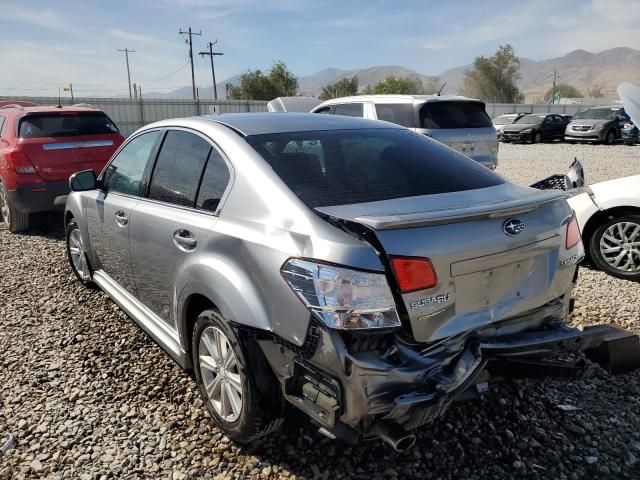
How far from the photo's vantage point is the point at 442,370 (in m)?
2.04

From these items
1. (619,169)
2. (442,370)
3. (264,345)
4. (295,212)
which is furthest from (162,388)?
(619,169)

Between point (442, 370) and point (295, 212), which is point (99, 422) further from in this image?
point (442, 370)

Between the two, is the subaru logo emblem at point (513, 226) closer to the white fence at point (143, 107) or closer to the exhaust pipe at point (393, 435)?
the exhaust pipe at point (393, 435)

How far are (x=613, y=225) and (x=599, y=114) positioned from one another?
22.1m

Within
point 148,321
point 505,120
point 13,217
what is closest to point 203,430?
point 148,321

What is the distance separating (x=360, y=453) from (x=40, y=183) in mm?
6084

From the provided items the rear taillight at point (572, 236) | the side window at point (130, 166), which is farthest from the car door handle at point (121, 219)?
the rear taillight at point (572, 236)

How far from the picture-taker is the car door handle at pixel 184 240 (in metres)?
2.64

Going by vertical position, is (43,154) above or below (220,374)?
above

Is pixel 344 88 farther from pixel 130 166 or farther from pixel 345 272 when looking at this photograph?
pixel 345 272

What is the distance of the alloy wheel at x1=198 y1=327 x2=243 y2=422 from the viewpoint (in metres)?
2.47

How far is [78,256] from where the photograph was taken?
4941mm

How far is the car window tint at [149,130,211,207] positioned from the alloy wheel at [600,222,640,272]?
161 inches

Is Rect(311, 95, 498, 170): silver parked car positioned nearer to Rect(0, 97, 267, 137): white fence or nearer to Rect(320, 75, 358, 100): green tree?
Rect(0, 97, 267, 137): white fence
